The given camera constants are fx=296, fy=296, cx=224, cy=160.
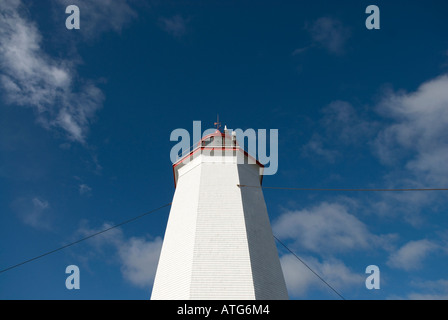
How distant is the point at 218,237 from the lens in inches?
478

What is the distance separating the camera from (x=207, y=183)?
46.8 feet

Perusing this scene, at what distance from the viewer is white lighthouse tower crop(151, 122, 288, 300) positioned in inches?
429

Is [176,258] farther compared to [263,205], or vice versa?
[263,205]

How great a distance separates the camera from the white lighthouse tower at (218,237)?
10.9m
